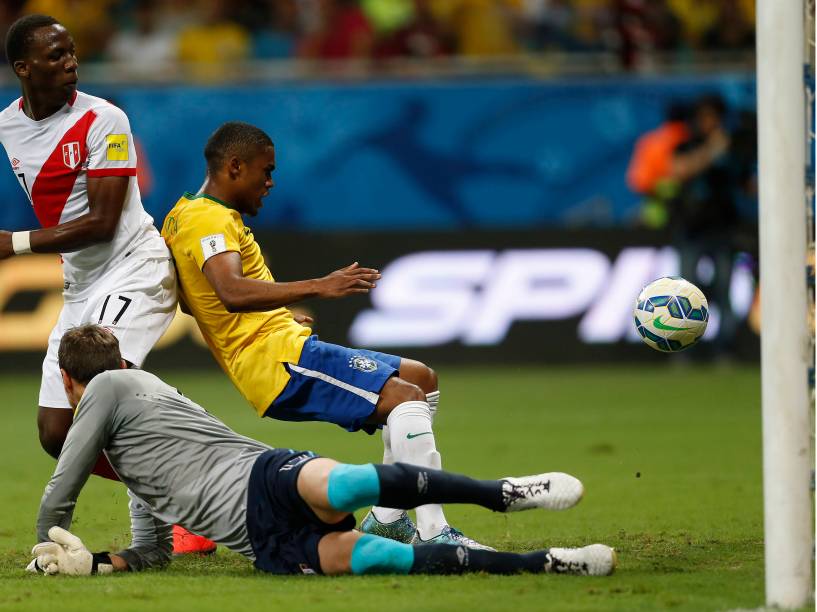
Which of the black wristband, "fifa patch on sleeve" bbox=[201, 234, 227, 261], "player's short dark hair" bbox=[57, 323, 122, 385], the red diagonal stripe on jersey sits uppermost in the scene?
the red diagonal stripe on jersey

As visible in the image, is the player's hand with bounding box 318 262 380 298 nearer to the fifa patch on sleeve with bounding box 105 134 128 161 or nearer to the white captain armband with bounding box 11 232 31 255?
the fifa patch on sleeve with bounding box 105 134 128 161

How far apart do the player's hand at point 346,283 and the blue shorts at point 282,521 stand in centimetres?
70

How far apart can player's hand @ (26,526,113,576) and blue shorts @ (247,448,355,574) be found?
662mm

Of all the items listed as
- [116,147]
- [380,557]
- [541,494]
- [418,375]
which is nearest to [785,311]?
[541,494]

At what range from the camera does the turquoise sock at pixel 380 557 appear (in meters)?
5.33

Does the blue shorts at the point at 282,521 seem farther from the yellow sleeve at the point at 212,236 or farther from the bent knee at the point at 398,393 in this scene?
the yellow sleeve at the point at 212,236

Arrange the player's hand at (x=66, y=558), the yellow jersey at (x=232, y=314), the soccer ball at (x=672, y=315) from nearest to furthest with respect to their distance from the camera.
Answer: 1. the player's hand at (x=66, y=558)
2. the yellow jersey at (x=232, y=314)
3. the soccer ball at (x=672, y=315)

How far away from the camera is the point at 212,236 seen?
6.07m

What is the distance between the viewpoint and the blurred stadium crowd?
651 inches

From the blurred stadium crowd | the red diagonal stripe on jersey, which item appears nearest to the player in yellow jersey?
the red diagonal stripe on jersey

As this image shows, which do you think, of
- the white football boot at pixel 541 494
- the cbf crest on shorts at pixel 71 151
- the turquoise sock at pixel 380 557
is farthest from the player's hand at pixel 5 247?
the white football boot at pixel 541 494

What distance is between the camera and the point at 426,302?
1450 centimetres

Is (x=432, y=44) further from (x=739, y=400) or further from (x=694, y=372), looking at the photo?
(x=739, y=400)

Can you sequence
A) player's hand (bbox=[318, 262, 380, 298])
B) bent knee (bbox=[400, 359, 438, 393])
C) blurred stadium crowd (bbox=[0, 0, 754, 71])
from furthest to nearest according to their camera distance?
blurred stadium crowd (bbox=[0, 0, 754, 71]), bent knee (bbox=[400, 359, 438, 393]), player's hand (bbox=[318, 262, 380, 298])
